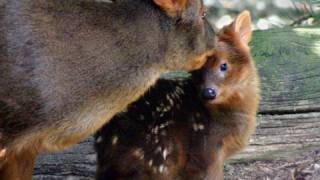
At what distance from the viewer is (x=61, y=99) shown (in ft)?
15.9

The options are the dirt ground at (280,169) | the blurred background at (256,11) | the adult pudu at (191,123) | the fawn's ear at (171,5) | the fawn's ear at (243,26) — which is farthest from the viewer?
the blurred background at (256,11)

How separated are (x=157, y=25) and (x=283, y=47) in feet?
4.59

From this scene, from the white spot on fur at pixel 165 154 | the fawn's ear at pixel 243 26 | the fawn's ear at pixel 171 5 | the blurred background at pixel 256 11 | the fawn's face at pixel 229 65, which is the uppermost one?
the fawn's ear at pixel 171 5

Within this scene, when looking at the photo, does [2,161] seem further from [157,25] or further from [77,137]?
[157,25]

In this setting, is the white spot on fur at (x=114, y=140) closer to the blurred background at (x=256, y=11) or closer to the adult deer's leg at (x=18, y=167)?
the adult deer's leg at (x=18, y=167)

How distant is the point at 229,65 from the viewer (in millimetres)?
5703

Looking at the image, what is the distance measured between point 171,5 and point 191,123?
28.5 inches

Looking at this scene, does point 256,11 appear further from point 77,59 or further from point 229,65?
point 77,59

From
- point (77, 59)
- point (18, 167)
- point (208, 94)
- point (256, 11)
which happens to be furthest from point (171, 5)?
point (256, 11)

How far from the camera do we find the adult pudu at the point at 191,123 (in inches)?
215

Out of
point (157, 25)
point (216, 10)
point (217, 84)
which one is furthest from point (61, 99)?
point (216, 10)

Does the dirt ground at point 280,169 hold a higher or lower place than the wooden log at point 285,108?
lower

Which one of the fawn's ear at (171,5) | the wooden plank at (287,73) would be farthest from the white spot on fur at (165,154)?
the wooden plank at (287,73)

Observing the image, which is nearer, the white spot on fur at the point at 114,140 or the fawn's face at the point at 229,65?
the white spot on fur at the point at 114,140
